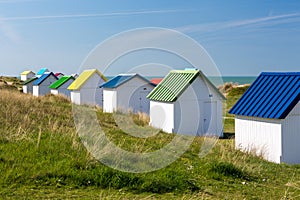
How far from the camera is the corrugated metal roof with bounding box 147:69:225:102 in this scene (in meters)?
18.9

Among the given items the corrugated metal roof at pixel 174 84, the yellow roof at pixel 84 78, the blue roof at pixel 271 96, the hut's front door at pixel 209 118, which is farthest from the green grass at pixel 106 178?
the yellow roof at pixel 84 78

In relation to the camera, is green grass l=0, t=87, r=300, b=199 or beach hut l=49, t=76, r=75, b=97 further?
beach hut l=49, t=76, r=75, b=97

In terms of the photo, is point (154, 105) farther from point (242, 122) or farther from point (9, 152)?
point (9, 152)

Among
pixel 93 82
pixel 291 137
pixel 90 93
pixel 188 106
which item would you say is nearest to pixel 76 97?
pixel 90 93

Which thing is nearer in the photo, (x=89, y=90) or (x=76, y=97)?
(x=76, y=97)

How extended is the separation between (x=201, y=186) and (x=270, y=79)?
831cm

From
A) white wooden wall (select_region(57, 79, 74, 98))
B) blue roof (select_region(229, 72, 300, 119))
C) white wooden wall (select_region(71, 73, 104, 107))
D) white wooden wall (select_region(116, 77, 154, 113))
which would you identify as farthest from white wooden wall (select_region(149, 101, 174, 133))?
white wooden wall (select_region(57, 79, 74, 98))

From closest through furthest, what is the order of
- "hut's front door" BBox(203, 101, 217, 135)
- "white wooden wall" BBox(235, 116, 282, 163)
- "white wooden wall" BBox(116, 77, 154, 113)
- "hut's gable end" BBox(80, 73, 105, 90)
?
"white wooden wall" BBox(235, 116, 282, 163)
"hut's front door" BBox(203, 101, 217, 135)
"white wooden wall" BBox(116, 77, 154, 113)
"hut's gable end" BBox(80, 73, 105, 90)

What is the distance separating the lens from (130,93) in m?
25.8

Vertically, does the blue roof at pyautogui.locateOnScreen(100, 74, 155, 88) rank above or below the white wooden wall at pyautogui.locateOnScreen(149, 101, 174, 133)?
above

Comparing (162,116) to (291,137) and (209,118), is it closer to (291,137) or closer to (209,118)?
(209,118)

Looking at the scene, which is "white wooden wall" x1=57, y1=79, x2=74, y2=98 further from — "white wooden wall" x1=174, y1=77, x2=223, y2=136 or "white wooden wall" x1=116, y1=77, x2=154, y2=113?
"white wooden wall" x1=174, y1=77, x2=223, y2=136

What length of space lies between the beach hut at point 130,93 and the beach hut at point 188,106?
459 centimetres

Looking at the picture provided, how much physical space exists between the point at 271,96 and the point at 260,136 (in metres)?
1.47
